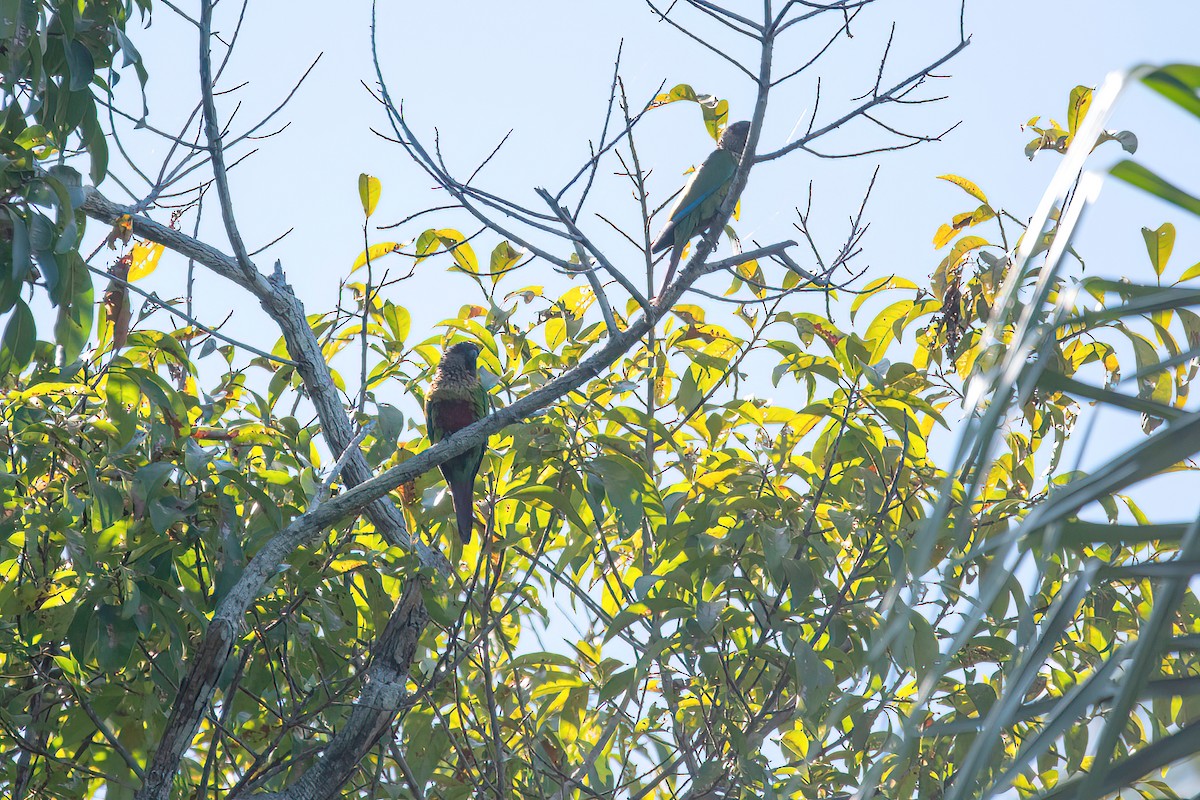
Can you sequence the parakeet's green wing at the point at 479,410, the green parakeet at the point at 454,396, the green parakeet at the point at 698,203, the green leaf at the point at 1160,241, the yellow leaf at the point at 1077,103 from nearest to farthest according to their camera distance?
the green leaf at the point at 1160,241
the yellow leaf at the point at 1077,103
the parakeet's green wing at the point at 479,410
the green parakeet at the point at 454,396
the green parakeet at the point at 698,203

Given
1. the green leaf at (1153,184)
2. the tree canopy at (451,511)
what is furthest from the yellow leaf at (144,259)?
the green leaf at (1153,184)

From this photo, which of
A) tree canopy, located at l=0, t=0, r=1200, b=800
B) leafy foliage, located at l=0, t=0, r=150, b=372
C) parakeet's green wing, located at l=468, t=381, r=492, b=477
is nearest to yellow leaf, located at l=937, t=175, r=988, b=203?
tree canopy, located at l=0, t=0, r=1200, b=800

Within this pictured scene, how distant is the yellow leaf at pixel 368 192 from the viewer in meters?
2.82

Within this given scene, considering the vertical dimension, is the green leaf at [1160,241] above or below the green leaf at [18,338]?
above

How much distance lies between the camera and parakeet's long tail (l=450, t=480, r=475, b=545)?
3.09 meters

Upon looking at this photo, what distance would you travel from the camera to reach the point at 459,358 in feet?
13.6

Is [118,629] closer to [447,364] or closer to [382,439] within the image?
[382,439]

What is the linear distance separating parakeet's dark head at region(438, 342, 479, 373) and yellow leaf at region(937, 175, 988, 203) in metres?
1.82

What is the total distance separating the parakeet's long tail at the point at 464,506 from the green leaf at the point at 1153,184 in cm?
248

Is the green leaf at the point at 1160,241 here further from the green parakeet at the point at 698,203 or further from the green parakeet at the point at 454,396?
the green parakeet at the point at 454,396

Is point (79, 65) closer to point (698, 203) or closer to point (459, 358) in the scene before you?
point (459, 358)

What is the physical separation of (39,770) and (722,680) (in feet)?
6.04

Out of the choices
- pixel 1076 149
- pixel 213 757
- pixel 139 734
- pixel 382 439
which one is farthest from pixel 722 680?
pixel 1076 149

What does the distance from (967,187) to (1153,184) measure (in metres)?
2.59
